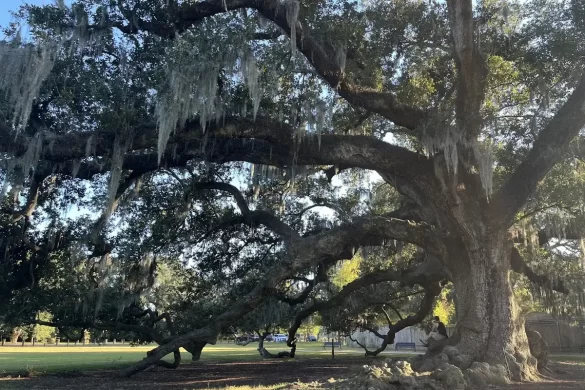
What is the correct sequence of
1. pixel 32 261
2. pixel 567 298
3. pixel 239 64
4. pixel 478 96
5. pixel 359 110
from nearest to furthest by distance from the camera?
pixel 239 64, pixel 478 96, pixel 359 110, pixel 32 261, pixel 567 298

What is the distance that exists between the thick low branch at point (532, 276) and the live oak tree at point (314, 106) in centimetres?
115

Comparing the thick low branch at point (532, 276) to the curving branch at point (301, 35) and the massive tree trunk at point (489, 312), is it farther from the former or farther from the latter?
the curving branch at point (301, 35)

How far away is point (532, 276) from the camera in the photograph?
42.7ft

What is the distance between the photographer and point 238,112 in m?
9.97

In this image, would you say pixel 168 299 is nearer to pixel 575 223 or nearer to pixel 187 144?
pixel 187 144

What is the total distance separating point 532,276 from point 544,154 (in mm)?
5226

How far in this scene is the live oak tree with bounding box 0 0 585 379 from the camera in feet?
29.3

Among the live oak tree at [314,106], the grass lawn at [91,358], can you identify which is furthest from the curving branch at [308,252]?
the grass lawn at [91,358]

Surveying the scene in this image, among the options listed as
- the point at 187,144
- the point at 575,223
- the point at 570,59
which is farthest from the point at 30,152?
the point at 575,223

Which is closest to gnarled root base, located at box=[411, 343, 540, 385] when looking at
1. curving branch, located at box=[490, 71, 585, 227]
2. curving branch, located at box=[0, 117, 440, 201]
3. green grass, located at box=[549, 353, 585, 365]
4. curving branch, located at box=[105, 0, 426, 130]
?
curving branch, located at box=[490, 71, 585, 227]

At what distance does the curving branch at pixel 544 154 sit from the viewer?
905 cm

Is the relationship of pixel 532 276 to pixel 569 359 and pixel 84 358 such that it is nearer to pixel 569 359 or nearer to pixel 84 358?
pixel 569 359

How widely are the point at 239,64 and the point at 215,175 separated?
16.8 ft

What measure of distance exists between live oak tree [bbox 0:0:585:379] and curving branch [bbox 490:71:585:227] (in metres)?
0.03
